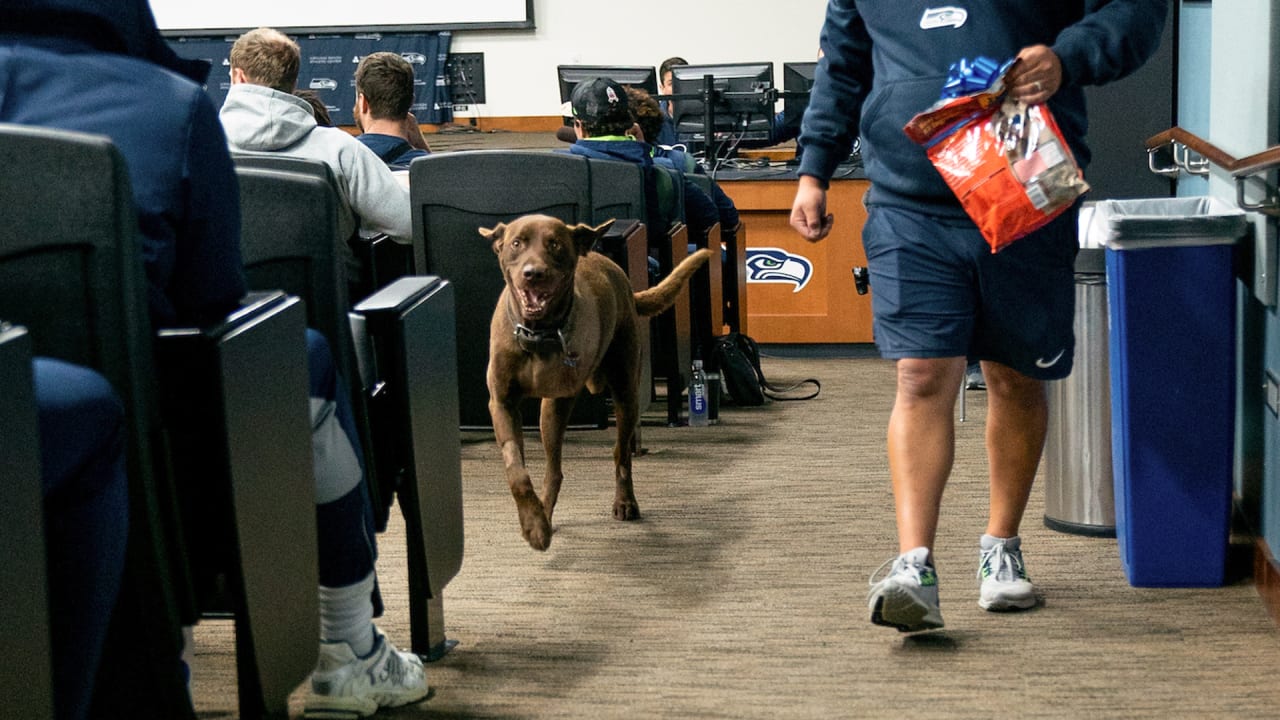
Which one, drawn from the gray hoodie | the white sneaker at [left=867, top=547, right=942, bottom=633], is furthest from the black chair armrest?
the gray hoodie

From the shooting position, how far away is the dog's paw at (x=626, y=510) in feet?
11.9

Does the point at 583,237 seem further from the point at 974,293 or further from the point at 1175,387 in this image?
the point at 1175,387

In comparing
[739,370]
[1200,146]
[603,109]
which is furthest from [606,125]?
[1200,146]

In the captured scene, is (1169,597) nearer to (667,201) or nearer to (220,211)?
(220,211)

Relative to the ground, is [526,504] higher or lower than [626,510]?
higher

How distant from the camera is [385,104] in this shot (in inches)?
186

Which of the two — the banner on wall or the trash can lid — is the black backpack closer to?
the trash can lid

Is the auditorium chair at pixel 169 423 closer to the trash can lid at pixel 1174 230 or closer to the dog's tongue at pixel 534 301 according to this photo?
the dog's tongue at pixel 534 301

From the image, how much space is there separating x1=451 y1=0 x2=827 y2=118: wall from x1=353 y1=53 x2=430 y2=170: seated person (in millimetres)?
6827

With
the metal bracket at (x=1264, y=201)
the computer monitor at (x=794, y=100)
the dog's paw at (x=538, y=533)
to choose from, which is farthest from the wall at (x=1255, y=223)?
the computer monitor at (x=794, y=100)

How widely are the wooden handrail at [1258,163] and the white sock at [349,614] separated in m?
1.68

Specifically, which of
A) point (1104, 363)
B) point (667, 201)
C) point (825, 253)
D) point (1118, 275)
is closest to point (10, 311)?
point (1118, 275)

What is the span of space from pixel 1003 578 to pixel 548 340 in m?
1.14

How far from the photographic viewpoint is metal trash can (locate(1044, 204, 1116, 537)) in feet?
10.3
